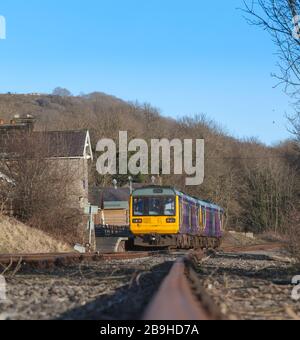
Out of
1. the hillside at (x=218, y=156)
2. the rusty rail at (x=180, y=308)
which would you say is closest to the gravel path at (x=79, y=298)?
the rusty rail at (x=180, y=308)

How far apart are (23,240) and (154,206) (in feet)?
19.4

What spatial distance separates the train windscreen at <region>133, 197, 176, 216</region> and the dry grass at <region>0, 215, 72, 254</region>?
169 inches

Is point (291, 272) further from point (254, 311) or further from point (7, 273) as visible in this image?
point (254, 311)

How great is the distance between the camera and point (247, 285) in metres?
9.46

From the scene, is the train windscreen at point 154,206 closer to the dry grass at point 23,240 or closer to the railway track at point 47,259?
the dry grass at point 23,240

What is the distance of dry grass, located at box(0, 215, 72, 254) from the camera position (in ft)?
81.8

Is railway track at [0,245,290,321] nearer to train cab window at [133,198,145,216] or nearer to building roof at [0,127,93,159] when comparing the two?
train cab window at [133,198,145,216]

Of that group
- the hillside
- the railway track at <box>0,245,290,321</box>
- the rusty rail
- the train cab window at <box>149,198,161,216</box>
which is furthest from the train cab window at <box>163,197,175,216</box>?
the hillside

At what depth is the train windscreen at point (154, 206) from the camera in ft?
89.6

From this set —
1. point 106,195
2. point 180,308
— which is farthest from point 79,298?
point 106,195

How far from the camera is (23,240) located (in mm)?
26578

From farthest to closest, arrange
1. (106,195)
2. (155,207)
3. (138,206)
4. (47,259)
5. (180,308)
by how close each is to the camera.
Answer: (106,195)
(138,206)
(155,207)
(47,259)
(180,308)

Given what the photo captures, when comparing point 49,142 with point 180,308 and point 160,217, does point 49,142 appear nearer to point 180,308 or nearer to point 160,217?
point 160,217
